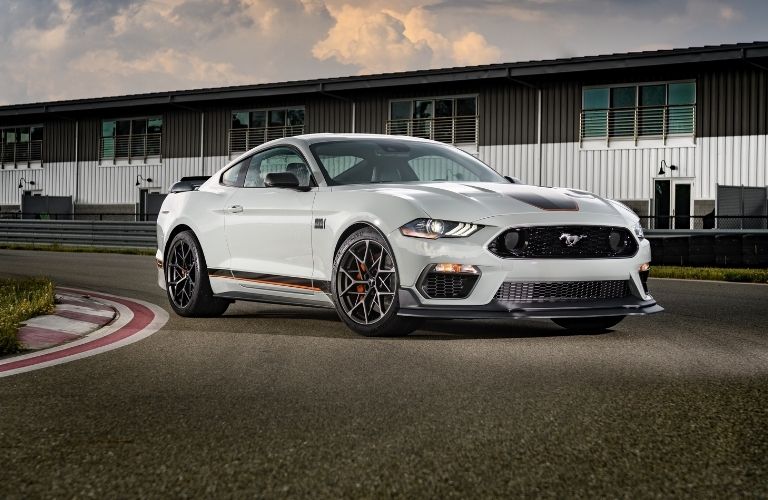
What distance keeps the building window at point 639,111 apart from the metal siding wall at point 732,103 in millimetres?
336

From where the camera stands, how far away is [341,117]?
1400 inches

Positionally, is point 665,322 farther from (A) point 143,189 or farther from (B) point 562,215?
(A) point 143,189

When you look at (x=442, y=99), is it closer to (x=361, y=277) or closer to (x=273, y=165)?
(x=273, y=165)

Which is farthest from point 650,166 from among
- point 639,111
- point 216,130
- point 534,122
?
point 216,130

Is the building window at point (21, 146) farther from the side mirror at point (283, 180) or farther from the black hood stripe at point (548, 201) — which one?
the black hood stripe at point (548, 201)

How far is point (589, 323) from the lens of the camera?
787 cm

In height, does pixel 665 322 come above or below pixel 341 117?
below

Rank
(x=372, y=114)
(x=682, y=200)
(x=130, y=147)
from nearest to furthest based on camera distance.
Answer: (x=682, y=200), (x=372, y=114), (x=130, y=147)

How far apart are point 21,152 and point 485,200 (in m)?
41.5

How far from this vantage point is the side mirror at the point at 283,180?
25.4ft

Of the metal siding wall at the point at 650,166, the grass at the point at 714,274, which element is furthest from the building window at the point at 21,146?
the grass at the point at 714,274

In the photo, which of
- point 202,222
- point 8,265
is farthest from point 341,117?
point 202,222

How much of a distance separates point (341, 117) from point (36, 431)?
31.8 m

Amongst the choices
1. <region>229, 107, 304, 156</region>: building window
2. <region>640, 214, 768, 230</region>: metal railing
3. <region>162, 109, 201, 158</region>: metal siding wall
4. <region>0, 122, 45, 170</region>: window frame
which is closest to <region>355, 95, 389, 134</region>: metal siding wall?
<region>229, 107, 304, 156</region>: building window
